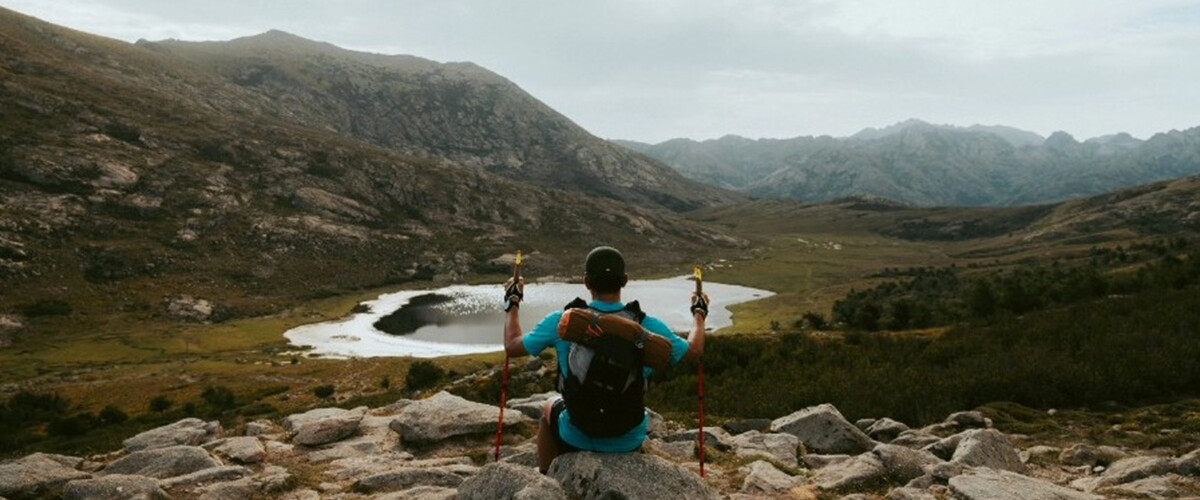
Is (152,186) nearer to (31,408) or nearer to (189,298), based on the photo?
(189,298)

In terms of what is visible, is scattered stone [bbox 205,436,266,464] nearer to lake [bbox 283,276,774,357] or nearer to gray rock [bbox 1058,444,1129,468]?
gray rock [bbox 1058,444,1129,468]

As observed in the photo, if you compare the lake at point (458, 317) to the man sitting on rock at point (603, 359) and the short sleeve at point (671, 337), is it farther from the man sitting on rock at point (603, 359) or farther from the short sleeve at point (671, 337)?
the short sleeve at point (671, 337)

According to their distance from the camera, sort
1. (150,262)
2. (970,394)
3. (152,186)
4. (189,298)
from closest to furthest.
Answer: (970,394), (189,298), (150,262), (152,186)

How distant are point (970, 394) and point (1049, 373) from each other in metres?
3.82

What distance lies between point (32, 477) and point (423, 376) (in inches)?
1667

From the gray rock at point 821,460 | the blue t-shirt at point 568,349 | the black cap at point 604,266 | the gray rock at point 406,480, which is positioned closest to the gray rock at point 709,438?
the gray rock at point 821,460

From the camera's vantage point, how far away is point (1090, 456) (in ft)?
57.0

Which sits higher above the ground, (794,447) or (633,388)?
(633,388)

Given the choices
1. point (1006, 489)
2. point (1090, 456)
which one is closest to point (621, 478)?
point (1006, 489)

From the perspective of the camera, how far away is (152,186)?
180 metres

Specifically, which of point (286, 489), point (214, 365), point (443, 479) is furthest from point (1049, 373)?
point (214, 365)

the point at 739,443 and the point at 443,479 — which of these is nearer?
the point at 443,479

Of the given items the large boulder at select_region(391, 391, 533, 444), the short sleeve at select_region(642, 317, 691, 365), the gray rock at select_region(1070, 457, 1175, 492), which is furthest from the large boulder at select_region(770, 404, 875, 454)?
the short sleeve at select_region(642, 317, 691, 365)

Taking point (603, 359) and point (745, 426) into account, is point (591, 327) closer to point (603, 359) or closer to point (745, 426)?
point (603, 359)
